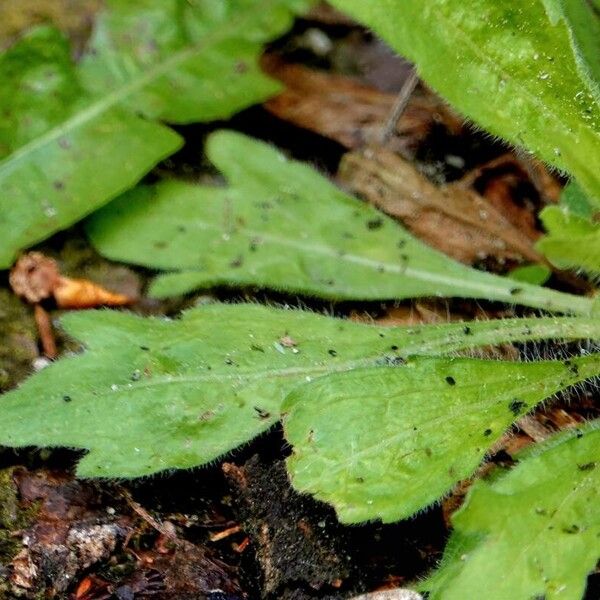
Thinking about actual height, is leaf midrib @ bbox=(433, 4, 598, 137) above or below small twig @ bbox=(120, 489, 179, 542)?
above

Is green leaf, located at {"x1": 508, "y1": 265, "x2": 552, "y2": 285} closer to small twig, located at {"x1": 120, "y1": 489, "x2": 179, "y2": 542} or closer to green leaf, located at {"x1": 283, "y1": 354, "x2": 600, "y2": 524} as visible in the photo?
green leaf, located at {"x1": 283, "y1": 354, "x2": 600, "y2": 524}

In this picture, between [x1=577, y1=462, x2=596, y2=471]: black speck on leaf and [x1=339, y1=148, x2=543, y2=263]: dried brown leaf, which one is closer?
[x1=577, y1=462, x2=596, y2=471]: black speck on leaf

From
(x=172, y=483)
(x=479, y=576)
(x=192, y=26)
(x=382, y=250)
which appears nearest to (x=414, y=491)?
(x=479, y=576)

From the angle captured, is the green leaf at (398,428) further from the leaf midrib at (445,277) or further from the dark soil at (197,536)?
the leaf midrib at (445,277)

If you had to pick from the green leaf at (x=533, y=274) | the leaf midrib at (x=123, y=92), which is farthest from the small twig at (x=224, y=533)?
the leaf midrib at (x=123, y=92)

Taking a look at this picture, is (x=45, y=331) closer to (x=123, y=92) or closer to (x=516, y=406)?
(x=123, y=92)

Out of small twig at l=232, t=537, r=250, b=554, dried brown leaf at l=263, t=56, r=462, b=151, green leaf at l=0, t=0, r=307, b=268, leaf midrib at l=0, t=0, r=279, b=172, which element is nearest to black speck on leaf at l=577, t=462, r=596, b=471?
small twig at l=232, t=537, r=250, b=554

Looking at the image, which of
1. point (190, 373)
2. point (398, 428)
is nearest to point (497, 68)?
point (398, 428)
